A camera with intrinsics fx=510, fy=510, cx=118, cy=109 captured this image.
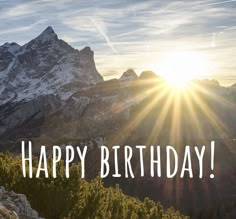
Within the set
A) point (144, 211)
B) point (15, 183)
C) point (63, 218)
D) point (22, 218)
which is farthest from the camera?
point (144, 211)

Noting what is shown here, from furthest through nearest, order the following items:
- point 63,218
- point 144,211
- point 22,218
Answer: point 144,211 → point 63,218 → point 22,218

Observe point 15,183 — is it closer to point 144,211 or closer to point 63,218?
point 63,218

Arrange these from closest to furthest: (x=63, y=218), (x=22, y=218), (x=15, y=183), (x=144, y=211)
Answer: (x=22, y=218) → (x=63, y=218) → (x=15, y=183) → (x=144, y=211)

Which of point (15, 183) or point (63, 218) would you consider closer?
point (63, 218)

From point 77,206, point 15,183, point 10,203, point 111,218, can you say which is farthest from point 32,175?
point 10,203

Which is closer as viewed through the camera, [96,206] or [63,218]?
[63,218]

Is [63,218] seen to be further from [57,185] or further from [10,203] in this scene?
[10,203]

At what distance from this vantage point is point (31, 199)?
152 ft

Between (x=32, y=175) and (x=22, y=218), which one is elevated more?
(x=32, y=175)

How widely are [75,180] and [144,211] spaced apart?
12.5m

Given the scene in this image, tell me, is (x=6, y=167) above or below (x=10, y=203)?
above

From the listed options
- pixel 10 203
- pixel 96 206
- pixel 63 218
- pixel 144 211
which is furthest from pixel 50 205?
pixel 144 211

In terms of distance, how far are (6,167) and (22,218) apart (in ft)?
56.3

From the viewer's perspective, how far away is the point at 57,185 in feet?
156
